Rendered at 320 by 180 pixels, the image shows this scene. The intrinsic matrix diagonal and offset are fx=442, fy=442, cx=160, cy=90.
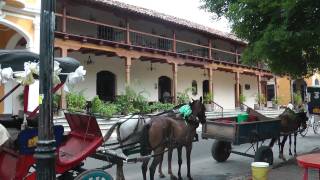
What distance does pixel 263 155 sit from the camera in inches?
398

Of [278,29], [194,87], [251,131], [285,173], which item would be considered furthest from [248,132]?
[194,87]

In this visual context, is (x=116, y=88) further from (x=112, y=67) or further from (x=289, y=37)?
(x=289, y=37)

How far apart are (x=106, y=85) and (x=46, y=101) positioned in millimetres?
20925

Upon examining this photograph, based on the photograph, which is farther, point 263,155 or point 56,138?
point 263,155

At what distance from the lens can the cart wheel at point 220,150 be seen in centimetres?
1162

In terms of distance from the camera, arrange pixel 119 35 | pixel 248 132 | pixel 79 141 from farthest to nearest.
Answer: pixel 119 35, pixel 248 132, pixel 79 141

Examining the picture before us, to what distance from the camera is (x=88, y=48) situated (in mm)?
21828

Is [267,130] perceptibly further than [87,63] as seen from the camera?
No

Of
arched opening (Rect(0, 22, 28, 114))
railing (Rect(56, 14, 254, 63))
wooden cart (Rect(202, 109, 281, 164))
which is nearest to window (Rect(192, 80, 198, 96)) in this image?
railing (Rect(56, 14, 254, 63))

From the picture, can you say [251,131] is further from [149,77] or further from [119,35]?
[149,77]

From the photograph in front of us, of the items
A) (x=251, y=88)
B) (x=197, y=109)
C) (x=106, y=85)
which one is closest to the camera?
(x=197, y=109)

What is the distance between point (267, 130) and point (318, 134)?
10746mm

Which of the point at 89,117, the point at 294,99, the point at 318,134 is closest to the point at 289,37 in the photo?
the point at 89,117

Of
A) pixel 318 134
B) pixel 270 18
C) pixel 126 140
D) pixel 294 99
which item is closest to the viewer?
pixel 126 140
